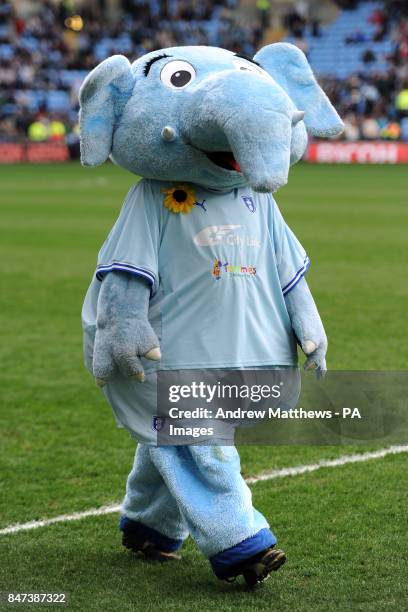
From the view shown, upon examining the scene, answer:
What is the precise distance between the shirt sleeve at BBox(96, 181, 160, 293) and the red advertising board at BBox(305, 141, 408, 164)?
2775cm

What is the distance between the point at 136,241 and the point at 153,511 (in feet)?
3.25

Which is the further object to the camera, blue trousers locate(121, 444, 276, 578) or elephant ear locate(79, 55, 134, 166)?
elephant ear locate(79, 55, 134, 166)

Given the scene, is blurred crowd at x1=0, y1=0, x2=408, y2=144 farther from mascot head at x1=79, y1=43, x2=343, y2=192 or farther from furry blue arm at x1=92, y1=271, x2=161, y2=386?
furry blue arm at x1=92, y1=271, x2=161, y2=386

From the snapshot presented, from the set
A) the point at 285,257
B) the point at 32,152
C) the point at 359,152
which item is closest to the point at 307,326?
the point at 285,257

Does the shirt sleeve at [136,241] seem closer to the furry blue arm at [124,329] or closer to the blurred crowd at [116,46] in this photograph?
the furry blue arm at [124,329]

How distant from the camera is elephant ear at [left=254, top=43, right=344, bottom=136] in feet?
13.2

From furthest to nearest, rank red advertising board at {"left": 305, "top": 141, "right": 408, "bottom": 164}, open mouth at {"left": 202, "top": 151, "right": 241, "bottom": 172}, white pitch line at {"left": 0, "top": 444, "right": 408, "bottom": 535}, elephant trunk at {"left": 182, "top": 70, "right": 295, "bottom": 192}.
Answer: red advertising board at {"left": 305, "top": 141, "right": 408, "bottom": 164}
white pitch line at {"left": 0, "top": 444, "right": 408, "bottom": 535}
open mouth at {"left": 202, "top": 151, "right": 241, "bottom": 172}
elephant trunk at {"left": 182, "top": 70, "right": 295, "bottom": 192}

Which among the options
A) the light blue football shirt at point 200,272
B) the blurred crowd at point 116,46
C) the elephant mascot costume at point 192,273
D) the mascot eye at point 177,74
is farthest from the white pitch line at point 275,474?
the blurred crowd at point 116,46

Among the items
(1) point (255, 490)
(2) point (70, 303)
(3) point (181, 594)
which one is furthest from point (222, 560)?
(2) point (70, 303)

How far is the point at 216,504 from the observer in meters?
3.60

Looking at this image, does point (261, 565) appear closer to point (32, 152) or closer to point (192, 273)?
point (192, 273)

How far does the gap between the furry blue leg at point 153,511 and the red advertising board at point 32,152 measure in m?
29.9

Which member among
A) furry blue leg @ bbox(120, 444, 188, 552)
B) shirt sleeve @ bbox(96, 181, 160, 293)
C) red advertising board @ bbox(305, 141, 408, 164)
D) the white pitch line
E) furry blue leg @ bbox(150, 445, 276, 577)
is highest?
shirt sleeve @ bbox(96, 181, 160, 293)

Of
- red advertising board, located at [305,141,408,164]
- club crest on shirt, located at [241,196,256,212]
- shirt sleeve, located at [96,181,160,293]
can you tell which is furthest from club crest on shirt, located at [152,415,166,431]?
red advertising board, located at [305,141,408,164]
